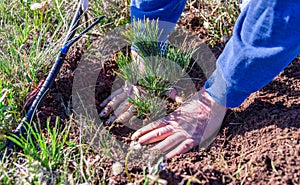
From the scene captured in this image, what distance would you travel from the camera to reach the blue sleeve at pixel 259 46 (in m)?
1.42

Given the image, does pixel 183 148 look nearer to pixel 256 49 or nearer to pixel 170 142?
pixel 170 142

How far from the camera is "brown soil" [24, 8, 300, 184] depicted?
1.58 m

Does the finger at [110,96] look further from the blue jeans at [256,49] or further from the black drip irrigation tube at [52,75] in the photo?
the blue jeans at [256,49]

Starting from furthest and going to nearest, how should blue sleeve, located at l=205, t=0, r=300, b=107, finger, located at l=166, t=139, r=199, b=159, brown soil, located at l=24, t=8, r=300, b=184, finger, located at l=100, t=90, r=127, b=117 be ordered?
1. finger, located at l=100, t=90, r=127, b=117
2. finger, located at l=166, t=139, r=199, b=159
3. brown soil, located at l=24, t=8, r=300, b=184
4. blue sleeve, located at l=205, t=0, r=300, b=107

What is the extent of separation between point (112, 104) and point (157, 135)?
0.26 metres

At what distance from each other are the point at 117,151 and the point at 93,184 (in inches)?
7.4

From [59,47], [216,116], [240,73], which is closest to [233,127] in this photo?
[216,116]

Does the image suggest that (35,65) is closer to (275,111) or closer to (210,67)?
(210,67)

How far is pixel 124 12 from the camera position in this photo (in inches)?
91.8

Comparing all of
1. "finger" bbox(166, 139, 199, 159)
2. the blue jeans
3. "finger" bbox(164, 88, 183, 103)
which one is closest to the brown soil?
"finger" bbox(166, 139, 199, 159)

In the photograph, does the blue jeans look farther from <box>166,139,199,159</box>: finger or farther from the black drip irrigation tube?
the black drip irrigation tube

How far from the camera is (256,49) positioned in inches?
59.8

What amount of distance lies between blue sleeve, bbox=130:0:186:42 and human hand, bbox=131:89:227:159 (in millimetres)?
380

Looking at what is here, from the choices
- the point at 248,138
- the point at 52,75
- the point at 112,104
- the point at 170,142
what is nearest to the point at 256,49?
the point at 248,138
